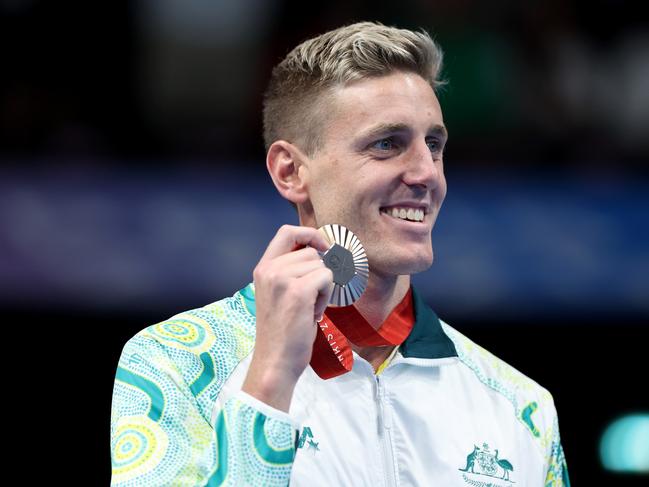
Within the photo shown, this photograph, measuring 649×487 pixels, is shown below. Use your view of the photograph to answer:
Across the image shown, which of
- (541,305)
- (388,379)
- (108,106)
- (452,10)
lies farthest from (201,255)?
(388,379)

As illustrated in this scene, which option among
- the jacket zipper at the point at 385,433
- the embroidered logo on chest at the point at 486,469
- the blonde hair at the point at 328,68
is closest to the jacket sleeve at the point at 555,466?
the embroidered logo on chest at the point at 486,469

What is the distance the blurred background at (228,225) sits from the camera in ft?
16.1

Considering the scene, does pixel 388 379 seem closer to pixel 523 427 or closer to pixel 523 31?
pixel 523 427

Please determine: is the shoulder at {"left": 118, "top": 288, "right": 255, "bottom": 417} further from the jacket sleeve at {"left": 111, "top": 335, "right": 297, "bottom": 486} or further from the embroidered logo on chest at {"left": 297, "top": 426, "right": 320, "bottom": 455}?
the embroidered logo on chest at {"left": 297, "top": 426, "right": 320, "bottom": 455}

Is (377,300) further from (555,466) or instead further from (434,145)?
(555,466)

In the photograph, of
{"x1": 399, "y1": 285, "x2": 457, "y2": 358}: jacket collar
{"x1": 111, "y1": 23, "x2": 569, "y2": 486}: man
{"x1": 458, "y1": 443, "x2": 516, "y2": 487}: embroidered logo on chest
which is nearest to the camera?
{"x1": 111, "y1": 23, "x2": 569, "y2": 486}: man

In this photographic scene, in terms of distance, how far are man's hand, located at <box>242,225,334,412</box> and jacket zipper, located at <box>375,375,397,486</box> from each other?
530 millimetres

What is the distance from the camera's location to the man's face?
2865 mm

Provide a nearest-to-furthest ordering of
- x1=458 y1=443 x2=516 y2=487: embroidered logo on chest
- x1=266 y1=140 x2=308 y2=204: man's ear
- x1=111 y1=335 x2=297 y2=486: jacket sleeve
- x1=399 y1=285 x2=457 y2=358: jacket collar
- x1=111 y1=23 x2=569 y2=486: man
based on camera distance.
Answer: x1=111 y1=335 x2=297 y2=486: jacket sleeve, x1=111 y1=23 x2=569 y2=486: man, x1=458 y1=443 x2=516 y2=487: embroidered logo on chest, x1=399 y1=285 x2=457 y2=358: jacket collar, x1=266 y1=140 x2=308 y2=204: man's ear

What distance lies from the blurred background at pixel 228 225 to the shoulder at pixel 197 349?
7.08 ft

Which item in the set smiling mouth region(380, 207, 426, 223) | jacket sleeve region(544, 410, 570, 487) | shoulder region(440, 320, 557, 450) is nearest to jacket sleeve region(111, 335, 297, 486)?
smiling mouth region(380, 207, 426, 223)

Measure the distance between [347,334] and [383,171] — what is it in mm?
438

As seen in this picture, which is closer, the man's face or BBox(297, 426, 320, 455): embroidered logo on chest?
BBox(297, 426, 320, 455): embroidered logo on chest

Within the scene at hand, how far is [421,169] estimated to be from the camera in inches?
113
